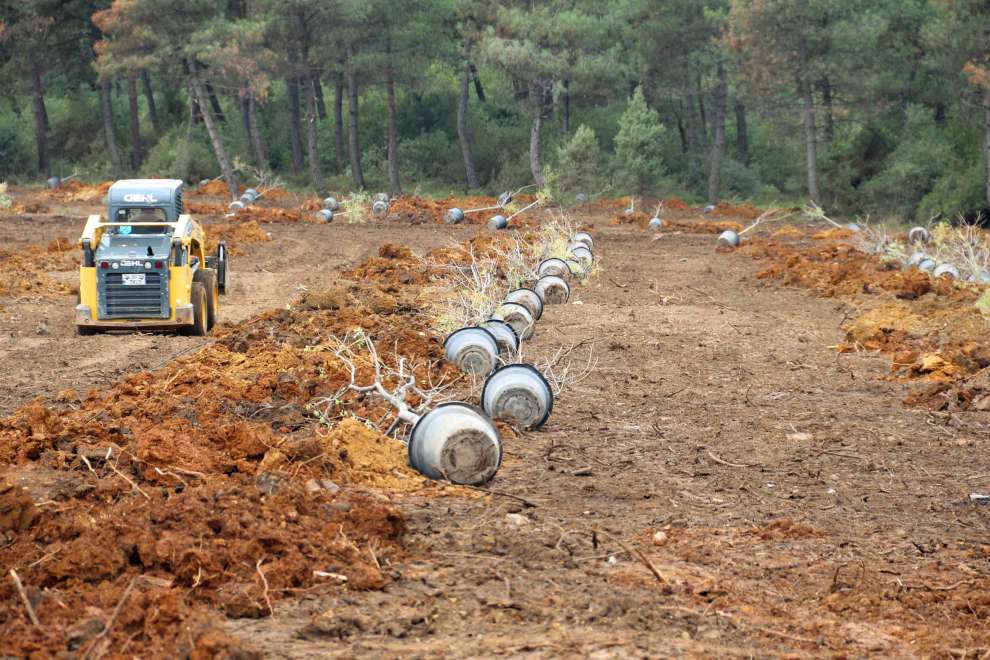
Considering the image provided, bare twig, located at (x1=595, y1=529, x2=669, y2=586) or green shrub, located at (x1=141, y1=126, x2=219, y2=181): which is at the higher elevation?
bare twig, located at (x1=595, y1=529, x2=669, y2=586)

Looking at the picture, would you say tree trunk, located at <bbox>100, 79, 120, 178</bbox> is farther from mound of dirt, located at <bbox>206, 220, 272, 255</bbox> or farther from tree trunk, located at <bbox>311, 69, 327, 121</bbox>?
mound of dirt, located at <bbox>206, 220, 272, 255</bbox>

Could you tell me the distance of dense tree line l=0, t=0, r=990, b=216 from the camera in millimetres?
36344

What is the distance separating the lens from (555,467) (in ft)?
29.1

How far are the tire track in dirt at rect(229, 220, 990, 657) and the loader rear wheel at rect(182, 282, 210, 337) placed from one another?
551 centimetres

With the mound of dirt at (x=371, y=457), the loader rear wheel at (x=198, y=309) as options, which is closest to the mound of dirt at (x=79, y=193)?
the loader rear wheel at (x=198, y=309)

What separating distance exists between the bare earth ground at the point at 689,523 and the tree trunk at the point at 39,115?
113 ft

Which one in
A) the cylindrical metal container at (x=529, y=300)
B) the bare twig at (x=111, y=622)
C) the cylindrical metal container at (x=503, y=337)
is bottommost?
the cylindrical metal container at (x=529, y=300)

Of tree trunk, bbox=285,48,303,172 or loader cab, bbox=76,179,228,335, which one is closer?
loader cab, bbox=76,179,228,335

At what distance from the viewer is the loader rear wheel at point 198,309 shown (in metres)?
15.3

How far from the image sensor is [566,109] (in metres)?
49.6

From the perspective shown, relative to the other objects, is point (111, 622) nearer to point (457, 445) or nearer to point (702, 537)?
point (457, 445)

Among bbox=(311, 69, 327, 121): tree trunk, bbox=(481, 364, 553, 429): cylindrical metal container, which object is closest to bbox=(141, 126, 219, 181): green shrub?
bbox=(311, 69, 327, 121): tree trunk

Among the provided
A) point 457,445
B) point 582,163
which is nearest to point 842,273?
point 457,445

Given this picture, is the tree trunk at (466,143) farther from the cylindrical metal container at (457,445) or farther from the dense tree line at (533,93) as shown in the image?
the cylindrical metal container at (457,445)
